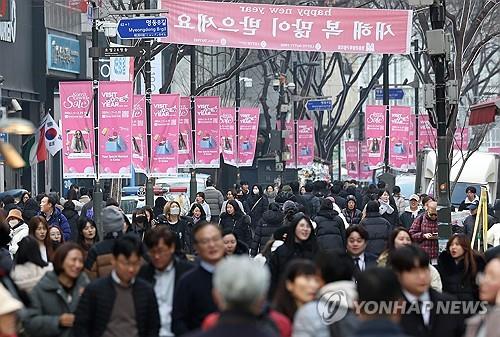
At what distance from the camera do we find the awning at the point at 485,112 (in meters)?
19.0

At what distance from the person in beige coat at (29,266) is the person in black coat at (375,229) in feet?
21.6

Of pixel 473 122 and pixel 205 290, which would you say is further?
pixel 473 122

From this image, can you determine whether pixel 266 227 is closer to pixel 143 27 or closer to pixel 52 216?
pixel 52 216

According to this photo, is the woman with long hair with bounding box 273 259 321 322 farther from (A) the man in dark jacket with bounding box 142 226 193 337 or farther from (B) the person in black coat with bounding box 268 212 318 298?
(B) the person in black coat with bounding box 268 212 318 298

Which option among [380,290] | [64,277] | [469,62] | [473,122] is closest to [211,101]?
[469,62]

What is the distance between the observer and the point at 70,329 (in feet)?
32.6

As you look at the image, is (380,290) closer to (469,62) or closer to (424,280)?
(424,280)

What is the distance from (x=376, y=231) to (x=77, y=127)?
10.1 metres

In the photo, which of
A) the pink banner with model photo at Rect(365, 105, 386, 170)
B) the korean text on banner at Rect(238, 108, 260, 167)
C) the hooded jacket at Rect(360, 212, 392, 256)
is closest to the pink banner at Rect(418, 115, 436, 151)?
the pink banner with model photo at Rect(365, 105, 386, 170)

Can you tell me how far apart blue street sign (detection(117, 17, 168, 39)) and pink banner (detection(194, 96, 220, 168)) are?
33.6ft

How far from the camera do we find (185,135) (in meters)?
34.6

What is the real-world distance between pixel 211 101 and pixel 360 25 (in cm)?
1078

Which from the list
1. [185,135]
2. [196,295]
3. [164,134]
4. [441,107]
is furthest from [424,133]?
[196,295]

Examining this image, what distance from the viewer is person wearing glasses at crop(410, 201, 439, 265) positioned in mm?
17578
